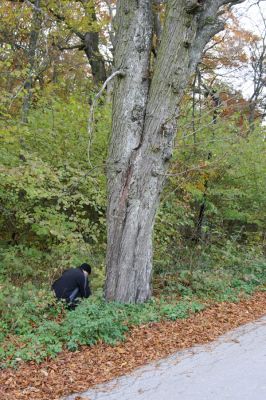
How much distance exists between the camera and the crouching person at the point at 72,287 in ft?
24.7

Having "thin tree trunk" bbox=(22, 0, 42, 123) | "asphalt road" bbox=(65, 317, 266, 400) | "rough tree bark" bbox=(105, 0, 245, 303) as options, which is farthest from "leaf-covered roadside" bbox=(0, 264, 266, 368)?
"thin tree trunk" bbox=(22, 0, 42, 123)

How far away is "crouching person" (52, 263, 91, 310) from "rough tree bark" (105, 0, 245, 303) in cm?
51

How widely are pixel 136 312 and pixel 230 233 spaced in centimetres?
874

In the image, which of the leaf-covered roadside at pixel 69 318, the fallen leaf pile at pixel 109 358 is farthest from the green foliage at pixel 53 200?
the fallen leaf pile at pixel 109 358

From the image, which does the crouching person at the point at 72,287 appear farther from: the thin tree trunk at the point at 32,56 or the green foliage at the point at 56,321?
the thin tree trunk at the point at 32,56

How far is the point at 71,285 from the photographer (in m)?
7.57

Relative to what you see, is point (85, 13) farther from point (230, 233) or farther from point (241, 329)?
point (241, 329)

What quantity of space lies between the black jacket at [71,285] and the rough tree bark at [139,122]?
0.51 metres

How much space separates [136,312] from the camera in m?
7.37

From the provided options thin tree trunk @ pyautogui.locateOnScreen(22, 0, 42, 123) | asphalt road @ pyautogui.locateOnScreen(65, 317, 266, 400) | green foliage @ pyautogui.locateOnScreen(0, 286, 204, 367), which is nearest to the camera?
asphalt road @ pyautogui.locateOnScreen(65, 317, 266, 400)

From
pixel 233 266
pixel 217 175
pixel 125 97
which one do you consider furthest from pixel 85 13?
pixel 233 266

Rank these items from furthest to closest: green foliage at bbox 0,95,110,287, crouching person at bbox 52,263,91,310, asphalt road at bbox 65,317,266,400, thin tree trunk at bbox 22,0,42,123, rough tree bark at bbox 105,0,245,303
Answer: thin tree trunk at bbox 22,0,42,123 < green foliage at bbox 0,95,110,287 < crouching person at bbox 52,263,91,310 < rough tree bark at bbox 105,0,245,303 < asphalt road at bbox 65,317,266,400

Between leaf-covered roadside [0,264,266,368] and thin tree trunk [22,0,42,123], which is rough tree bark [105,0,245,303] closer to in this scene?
leaf-covered roadside [0,264,266,368]

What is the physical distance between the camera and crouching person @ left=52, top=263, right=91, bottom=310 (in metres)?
7.52
